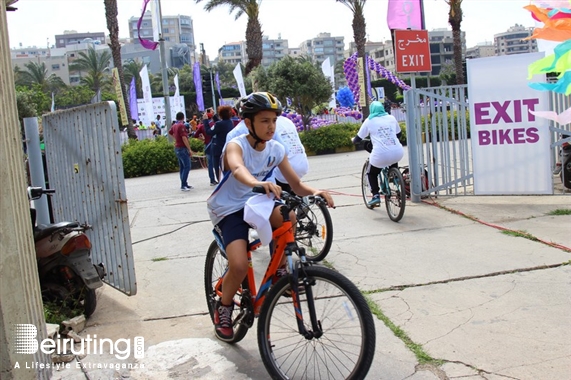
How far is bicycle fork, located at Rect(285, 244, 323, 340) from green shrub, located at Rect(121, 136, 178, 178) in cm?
1565

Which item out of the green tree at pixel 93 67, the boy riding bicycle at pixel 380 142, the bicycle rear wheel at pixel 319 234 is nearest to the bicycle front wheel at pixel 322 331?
the bicycle rear wheel at pixel 319 234

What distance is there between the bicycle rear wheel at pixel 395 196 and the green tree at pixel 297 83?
11905mm

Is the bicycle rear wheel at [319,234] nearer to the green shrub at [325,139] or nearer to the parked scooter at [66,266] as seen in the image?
the parked scooter at [66,266]

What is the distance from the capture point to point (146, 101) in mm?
33562

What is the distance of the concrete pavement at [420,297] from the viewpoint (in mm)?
3611

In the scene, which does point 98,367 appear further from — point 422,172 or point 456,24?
point 456,24

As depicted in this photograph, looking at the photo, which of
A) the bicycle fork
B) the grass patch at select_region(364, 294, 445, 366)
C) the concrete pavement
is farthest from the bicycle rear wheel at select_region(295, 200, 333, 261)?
the bicycle fork

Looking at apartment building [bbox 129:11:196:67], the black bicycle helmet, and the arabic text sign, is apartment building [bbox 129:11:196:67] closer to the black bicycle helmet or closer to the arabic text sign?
the arabic text sign

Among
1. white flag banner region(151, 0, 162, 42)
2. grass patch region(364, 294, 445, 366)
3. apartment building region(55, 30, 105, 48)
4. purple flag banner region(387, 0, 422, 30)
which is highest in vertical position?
apartment building region(55, 30, 105, 48)

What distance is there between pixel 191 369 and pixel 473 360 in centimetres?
182

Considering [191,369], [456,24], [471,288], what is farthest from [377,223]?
[456,24]

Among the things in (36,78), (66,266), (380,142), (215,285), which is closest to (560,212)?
(380,142)

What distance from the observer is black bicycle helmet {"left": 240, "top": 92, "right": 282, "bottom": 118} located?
3.53 metres

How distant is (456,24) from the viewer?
2748 cm
